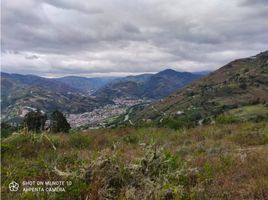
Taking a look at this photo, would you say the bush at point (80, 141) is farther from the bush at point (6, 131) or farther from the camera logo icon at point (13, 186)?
the bush at point (6, 131)

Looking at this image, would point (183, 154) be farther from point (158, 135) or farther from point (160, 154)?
point (158, 135)

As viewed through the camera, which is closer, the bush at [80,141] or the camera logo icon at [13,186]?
the camera logo icon at [13,186]

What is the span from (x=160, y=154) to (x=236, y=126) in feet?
32.5

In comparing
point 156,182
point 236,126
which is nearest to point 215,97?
point 236,126

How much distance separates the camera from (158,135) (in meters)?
15.0

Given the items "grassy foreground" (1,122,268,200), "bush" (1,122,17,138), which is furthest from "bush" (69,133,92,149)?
"bush" (1,122,17,138)

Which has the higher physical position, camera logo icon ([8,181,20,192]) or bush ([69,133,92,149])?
camera logo icon ([8,181,20,192])

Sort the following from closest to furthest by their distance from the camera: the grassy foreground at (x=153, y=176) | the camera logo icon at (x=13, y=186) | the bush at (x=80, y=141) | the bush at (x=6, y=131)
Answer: the grassy foreground at (x=153, y=176)
the camera logo icon at (x=13, y=186)
the bush at (x=80, y=141)
the bush at (x=6, y=131)

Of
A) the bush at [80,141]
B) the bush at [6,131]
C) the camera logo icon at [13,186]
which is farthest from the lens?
the bush at [6,131]

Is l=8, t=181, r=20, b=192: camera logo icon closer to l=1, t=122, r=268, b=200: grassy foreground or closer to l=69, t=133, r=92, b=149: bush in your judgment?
l=1, t=122, r=268, b=200: grassy foreground

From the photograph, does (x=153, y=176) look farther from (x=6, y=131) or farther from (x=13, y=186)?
(x=6, y=131)

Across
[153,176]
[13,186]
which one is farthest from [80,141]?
[153,176]

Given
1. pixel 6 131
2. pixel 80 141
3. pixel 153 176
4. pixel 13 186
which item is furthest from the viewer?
pixel 6 131

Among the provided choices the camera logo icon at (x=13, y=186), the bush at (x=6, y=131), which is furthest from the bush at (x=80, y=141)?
the bush at (x=6, y=131)
